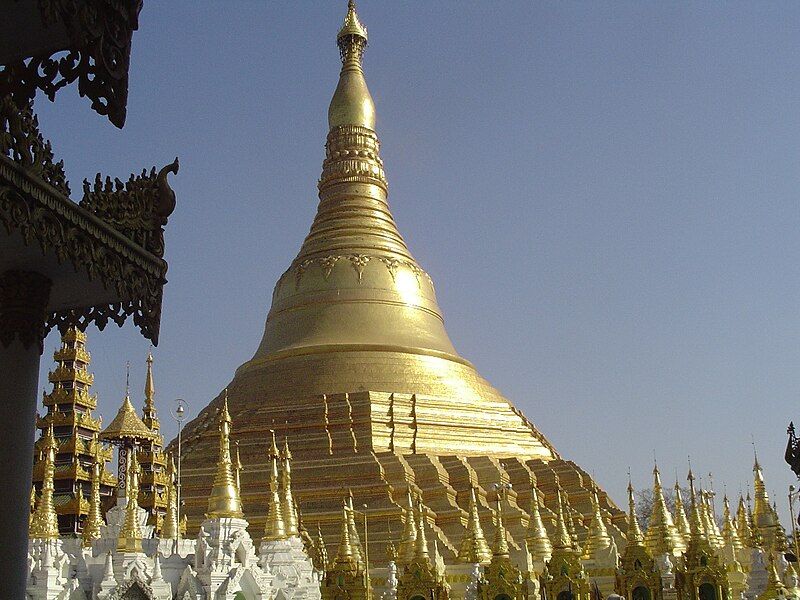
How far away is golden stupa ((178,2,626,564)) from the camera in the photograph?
28.9 meters

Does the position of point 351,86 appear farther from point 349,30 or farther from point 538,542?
point 538,542

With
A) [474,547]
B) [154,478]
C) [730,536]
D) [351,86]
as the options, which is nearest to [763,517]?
[730,536]

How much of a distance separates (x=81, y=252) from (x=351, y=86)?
35.4 m

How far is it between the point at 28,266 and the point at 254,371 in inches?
1171

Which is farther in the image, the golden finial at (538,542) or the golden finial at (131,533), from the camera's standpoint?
the golden finial at (538,542)

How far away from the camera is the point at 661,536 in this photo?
19594 mm

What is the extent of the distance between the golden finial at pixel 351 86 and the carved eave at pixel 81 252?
33350 millimetres

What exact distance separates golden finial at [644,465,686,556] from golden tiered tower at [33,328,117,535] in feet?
50.6

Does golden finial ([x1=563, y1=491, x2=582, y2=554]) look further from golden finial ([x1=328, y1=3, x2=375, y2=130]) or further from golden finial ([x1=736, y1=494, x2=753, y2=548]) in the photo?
golden finial ([x1=328, y1=3, x2=375, y2=130])

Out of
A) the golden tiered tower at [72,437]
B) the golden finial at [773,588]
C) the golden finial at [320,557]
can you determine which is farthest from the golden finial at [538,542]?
the golden tiered tower at [72,437]

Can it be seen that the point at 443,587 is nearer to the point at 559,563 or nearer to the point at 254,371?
the point at 559,563

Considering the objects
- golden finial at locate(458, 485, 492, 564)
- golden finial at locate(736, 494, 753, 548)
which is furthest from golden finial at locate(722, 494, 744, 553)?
golden finial at locate(458, 485, 492, 564)

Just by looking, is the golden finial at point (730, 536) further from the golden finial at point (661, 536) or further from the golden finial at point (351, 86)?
the golden finial at point (351, 86)

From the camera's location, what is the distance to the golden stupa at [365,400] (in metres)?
28.9
